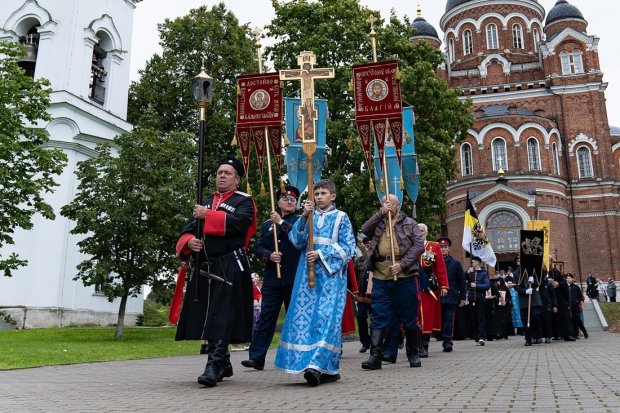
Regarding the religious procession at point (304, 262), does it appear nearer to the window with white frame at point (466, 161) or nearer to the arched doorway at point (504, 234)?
the arched doorway at point (504, 234)

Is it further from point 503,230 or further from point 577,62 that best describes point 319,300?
point 577,62

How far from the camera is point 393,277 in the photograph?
8.03 m

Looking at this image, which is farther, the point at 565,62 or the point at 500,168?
the point at 565,62

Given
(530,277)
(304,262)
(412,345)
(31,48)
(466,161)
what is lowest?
(412,345)

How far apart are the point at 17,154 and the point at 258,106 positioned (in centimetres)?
1205

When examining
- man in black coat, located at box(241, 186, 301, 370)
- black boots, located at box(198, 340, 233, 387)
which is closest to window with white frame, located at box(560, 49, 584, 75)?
man in black coat, located at box(241, 186, 301, 370)

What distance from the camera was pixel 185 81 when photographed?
30.6 metres

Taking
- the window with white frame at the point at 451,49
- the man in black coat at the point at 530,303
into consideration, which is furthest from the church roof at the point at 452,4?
the man in black coat at the point at 530,303

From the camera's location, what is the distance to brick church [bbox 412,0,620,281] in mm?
41531

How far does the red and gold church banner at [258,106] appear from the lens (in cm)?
888

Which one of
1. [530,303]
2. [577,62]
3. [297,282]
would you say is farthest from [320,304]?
[577,62]

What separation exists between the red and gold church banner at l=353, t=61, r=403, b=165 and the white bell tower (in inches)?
646

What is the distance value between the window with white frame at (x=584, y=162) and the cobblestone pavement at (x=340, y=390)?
40546mm

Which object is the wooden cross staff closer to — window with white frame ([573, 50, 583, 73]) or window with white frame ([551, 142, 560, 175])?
window with white frame ([551, 142, 560, 175])
